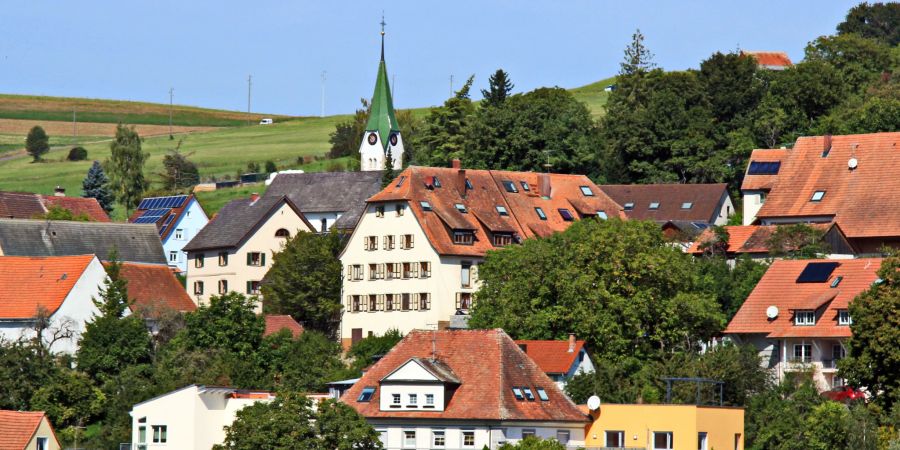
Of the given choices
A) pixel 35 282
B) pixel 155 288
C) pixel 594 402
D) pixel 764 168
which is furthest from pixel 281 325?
pixel 764 168

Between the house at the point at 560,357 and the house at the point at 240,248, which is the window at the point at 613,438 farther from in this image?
the house at the point at 240,248

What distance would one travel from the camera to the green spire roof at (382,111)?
146 meters

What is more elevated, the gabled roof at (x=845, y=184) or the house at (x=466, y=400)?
the gabled roof at (x=845, y=184)

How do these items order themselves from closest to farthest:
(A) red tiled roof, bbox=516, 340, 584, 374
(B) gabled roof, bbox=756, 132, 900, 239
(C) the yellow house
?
(C) the yellow house
(A) red tiled roof, bbox=516, 340, 584, 374
(B) gabled roof, bbox=756, 132, 900, 239

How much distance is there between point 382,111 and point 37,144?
5962 centimetres

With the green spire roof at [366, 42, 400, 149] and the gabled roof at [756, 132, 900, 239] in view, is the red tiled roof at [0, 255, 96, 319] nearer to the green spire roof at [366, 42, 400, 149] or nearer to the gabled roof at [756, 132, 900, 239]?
the gabled roof at [756, 132, 900, 239]

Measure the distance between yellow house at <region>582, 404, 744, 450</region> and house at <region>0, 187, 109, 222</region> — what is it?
6166 centimetres

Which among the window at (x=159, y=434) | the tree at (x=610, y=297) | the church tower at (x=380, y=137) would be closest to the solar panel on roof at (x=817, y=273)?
the tree at (x=610, y=297)

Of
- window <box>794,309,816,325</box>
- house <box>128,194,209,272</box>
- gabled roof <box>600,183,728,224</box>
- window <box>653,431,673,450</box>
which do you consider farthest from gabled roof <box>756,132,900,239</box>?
house <box>128,194,209,272</box>

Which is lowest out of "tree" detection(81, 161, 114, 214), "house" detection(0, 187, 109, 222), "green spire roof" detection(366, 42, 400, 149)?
"house" detection(0, 187, 109, 222)

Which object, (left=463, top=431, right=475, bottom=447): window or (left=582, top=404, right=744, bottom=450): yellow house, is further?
(left=463, top=431, right=475, bottom=447): window

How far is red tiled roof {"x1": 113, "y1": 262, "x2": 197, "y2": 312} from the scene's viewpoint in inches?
3819

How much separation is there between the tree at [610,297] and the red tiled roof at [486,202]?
1151cm

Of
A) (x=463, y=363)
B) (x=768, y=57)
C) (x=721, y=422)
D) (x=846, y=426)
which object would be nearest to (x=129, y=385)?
(x=463, y=363)
